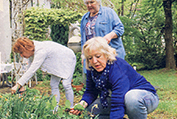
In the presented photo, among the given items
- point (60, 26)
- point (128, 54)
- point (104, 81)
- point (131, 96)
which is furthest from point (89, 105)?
point (128, 54)

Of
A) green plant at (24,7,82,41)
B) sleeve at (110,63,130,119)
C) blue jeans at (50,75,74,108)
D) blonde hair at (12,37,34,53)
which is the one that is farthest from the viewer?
green plant at (24,7,82,41)

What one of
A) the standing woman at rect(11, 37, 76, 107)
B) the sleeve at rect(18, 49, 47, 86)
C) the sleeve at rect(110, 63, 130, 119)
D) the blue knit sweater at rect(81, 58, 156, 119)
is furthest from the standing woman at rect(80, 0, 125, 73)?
the sleeve at rect(110, 63, 130, 119)

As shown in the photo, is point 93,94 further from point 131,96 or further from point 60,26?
point 60,26

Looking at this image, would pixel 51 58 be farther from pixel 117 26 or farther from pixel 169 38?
pixel 169 38

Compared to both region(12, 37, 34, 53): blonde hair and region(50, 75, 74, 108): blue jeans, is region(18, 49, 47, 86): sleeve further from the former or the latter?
region(50, 75, 74, 108): blue jeans

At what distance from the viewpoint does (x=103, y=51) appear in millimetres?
1816

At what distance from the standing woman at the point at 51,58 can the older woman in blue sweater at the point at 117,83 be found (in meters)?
0.93

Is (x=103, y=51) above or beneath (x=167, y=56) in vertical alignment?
above

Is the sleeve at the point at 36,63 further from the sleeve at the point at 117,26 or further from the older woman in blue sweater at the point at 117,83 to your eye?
the sleeve at the point at 117,26

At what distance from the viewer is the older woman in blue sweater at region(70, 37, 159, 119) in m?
1.78

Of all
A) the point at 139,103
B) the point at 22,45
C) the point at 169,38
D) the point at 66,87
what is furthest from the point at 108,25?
the point at 169,38

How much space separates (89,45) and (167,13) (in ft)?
27.2

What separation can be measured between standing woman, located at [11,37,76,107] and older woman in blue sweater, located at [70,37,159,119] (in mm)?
931

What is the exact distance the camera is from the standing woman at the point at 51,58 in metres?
2.63
